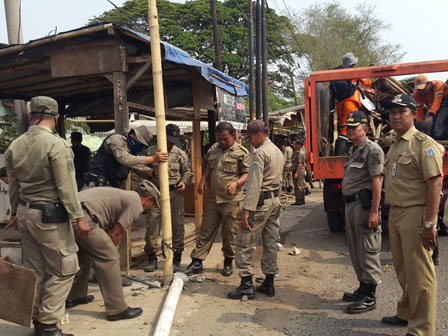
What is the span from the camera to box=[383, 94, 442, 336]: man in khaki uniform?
3023 mm

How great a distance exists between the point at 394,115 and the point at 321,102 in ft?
11.4

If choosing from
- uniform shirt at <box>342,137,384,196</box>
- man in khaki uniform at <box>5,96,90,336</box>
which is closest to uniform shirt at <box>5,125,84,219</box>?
man in khaki uniform at <box>5,96,90,336</box>

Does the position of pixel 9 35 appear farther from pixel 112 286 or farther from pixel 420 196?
pixel 420 196

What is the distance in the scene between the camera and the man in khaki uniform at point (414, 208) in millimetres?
3023

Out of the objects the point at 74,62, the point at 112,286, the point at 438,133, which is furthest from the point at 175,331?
the point at 438,133

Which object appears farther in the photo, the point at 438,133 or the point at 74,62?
the point at 438,133

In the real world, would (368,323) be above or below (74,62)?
below

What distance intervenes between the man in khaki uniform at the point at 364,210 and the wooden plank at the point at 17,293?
9.28ft

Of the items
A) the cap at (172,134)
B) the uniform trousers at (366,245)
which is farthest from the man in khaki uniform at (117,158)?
the uniform trousers at (366,245)

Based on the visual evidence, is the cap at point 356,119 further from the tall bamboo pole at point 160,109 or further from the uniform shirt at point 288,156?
the uniform shirt at point 288,156

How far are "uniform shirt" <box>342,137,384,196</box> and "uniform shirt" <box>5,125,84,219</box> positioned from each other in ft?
8.33

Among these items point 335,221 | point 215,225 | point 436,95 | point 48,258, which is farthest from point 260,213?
point 436,95

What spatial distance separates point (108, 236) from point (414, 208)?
263 centimetres

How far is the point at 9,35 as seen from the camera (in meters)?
5.74
